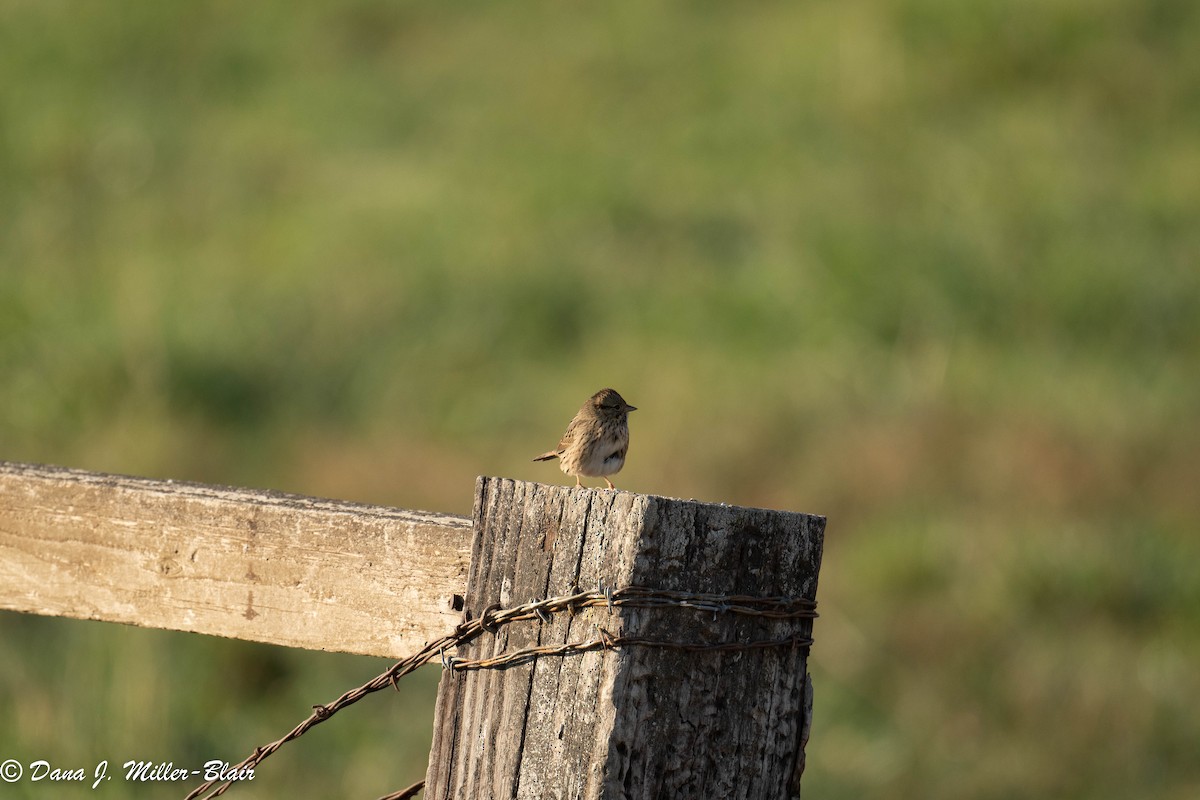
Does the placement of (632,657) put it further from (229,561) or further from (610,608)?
(229,561)

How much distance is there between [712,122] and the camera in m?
13.2

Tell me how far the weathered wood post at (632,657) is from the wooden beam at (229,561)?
0.19m

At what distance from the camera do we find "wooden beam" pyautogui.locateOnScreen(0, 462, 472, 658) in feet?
7.71

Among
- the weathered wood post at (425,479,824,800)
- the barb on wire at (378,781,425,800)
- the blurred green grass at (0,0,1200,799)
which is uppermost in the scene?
the blurred green grass at (0,0,1200,799)

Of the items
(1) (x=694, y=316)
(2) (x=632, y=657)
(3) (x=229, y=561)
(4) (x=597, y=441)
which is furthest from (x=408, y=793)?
(1) (x=694, y=316)

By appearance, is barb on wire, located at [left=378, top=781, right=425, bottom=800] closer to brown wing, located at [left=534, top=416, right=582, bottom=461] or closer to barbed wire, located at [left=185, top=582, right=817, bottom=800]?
barbed wire, located at [left=185, top=582, right=817, bottom=800]

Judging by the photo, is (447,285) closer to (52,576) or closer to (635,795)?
(52,576)

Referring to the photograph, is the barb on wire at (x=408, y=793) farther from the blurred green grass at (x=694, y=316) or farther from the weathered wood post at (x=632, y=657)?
the blurred green grass at (x=694, y=316)

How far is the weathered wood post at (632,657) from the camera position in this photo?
202cm

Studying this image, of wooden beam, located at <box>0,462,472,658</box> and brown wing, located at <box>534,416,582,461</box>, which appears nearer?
wooden beam, located at <box>0,462,472,658</box>

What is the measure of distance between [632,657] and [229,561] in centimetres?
89

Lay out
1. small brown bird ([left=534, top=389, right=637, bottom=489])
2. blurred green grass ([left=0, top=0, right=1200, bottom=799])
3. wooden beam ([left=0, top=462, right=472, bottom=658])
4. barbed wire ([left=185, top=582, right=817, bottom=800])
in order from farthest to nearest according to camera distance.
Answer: blurred green grass ([left=0, top=0, right=1200, bottom=799])
small brown bird ([left=534, top=389, right=637, bottom=489])
wooden beam ([left=0, top=462, right=472, bottom=658])
barbed wire ([left=185, top=582, right=817, bottom=800])

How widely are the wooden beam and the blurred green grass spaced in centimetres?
314

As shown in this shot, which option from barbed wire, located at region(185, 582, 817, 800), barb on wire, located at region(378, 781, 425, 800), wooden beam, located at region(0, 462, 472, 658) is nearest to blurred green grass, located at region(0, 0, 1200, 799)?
wooden beam, located at region(0, 462, 472, 658)
